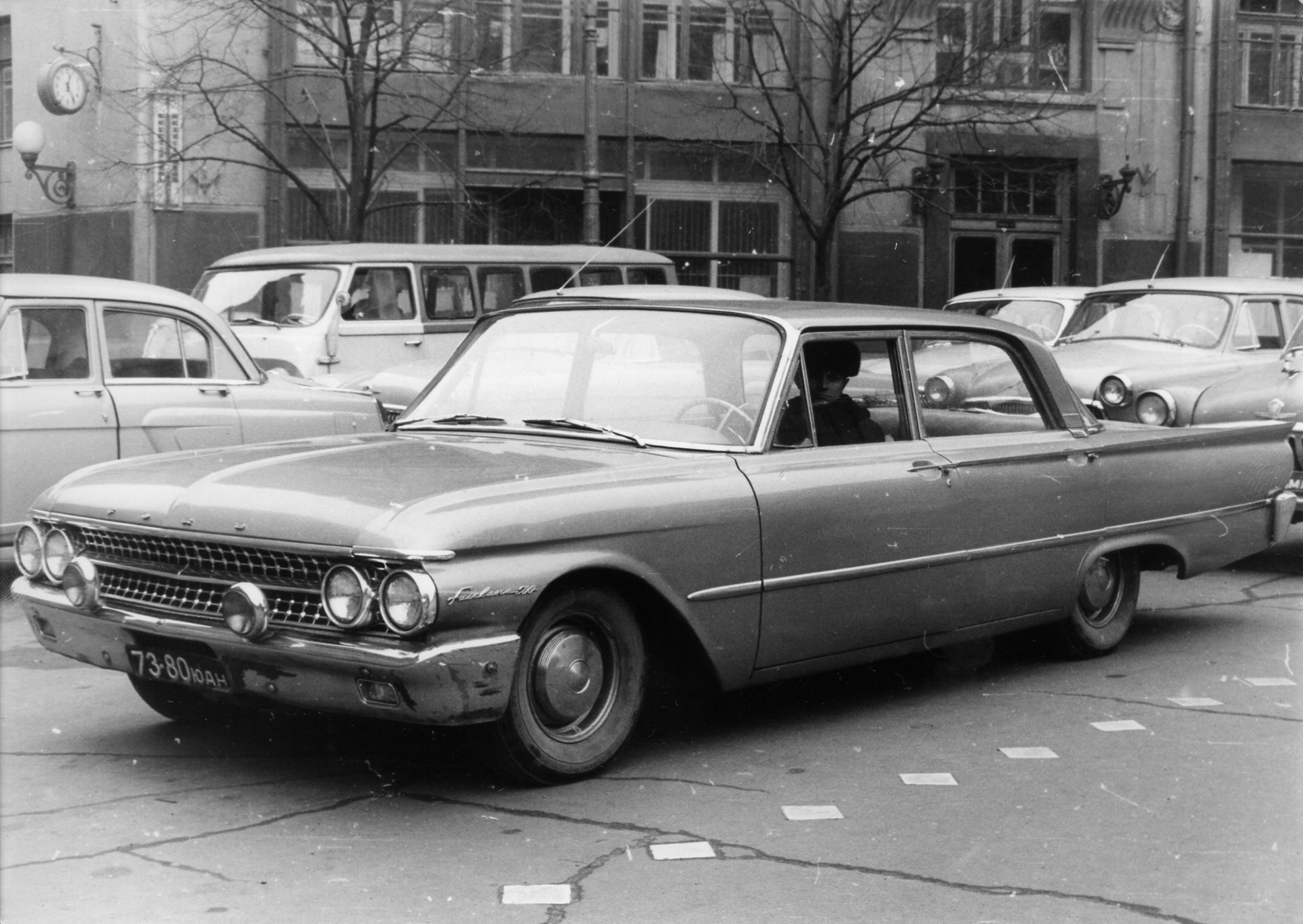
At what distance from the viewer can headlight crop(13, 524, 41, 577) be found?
5.24 m

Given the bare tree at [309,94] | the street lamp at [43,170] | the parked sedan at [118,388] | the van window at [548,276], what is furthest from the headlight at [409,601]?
the street lamp at [43,170]

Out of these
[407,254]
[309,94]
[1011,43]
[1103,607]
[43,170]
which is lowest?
[1103,607]

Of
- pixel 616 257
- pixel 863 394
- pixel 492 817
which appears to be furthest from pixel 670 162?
pixel 492 817

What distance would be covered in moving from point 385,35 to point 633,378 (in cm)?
1441

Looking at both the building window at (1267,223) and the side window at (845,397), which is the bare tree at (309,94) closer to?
the building window at (1267,223)

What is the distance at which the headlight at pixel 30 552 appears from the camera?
17.2 ft

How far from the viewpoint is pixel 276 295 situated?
43.8 ft

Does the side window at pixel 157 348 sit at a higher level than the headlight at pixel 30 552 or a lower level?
higher

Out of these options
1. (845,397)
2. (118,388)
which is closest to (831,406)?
(845,397)

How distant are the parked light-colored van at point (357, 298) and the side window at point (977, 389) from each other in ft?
20.8

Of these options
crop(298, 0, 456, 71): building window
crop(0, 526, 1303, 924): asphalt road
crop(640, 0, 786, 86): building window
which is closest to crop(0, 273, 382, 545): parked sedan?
crop(0, 526, 1303, 924): asphalt road

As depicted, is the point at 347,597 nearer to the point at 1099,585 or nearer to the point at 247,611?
the point at 247,611

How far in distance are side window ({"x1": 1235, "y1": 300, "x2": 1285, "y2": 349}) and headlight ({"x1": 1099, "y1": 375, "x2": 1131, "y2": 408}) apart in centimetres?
141

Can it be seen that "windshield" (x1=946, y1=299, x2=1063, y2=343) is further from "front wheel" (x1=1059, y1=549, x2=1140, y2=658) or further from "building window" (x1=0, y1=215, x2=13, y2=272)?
"building window" (x1=0, y1=215, x2=13, y2=272)
